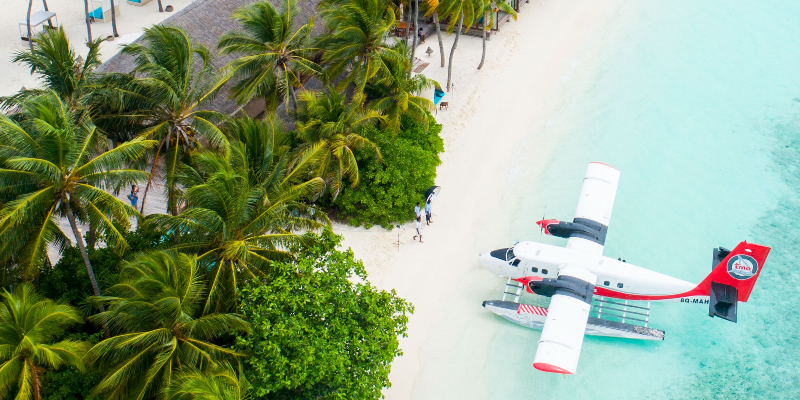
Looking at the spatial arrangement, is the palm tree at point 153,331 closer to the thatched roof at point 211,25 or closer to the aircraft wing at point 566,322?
the aircraft wing at point 566,322

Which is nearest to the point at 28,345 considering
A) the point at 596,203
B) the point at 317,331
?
the point at 317,331

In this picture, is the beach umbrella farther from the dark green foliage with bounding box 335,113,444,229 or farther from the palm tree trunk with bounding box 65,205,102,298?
the palm tree trunk with bounding box 65,205,102,298

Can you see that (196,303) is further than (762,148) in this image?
No

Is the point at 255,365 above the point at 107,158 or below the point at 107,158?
below

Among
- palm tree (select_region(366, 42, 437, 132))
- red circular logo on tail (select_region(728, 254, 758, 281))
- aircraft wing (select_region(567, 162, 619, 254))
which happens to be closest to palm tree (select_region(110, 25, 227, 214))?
palm tree (select_region(366, 42, 437, 132))

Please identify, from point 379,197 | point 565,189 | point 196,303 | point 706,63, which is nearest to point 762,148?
point 706,63

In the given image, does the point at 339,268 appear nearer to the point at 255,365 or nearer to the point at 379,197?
the point at 255,365

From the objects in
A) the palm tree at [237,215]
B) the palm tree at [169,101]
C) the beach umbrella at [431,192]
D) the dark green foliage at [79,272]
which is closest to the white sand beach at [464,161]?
the beach umbrella at [431,192]
